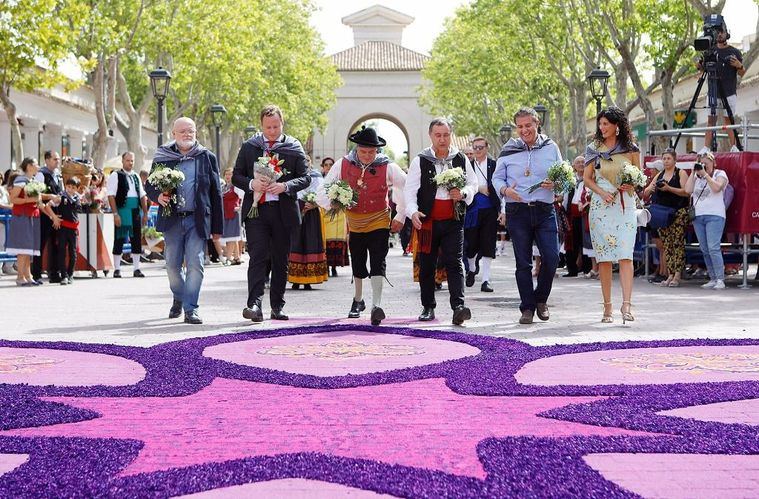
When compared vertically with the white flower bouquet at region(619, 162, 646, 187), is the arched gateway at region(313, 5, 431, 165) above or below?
above

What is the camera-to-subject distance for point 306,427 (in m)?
5.72

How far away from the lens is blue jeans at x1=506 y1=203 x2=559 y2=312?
10.8 m

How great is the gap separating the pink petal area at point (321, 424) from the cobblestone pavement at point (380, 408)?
0.6 inches

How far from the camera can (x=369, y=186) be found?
11.1 metres

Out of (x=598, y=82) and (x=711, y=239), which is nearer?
(x=711, y=239)

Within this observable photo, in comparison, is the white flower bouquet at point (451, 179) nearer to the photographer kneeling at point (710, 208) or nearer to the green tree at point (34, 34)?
the photographer kneeling at point (710, 208)

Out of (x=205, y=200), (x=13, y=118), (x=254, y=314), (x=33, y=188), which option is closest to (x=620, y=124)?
(x=254, y=314)

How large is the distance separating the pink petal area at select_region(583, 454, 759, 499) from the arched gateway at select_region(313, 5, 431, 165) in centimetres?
7931

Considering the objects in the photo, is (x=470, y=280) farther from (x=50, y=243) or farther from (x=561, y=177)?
(x=50, y=243)

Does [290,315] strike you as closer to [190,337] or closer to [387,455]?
[190,337]

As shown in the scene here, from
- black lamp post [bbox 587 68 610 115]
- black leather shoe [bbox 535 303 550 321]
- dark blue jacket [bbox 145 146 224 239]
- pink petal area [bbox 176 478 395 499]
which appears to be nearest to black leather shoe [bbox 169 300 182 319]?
dark blue jacket [bbox 145 146 224 239]

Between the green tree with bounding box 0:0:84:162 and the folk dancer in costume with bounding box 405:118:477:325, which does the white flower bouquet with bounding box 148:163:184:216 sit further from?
the green tree with bounding box 0:0:84:162

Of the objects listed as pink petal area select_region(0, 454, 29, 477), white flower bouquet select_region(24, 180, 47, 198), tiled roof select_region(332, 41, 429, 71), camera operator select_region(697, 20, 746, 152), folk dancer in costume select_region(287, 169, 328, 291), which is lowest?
pink petal area select_region(0, 454, 29, 477)

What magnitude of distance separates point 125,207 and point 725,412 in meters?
14.6
